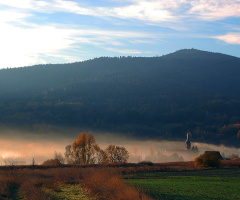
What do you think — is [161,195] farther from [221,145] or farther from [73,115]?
[221,145]

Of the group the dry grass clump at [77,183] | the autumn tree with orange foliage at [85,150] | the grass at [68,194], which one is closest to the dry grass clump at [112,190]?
the dry grass clump at [77,183]

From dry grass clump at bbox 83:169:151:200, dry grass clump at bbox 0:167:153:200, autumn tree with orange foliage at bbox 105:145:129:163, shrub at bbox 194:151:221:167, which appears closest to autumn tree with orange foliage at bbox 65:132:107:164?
autumn tree with orange foliage at bbox 105:145:129:163

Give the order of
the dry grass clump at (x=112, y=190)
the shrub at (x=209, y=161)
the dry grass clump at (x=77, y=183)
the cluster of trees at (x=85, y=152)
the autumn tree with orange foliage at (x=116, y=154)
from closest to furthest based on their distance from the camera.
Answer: the dry grass clump at (x=112, y=190) → the dry grass clump at (x=77, y=183) → the shrub at (x=209, y=161) → the cluster of trees at (x=85, y=152) → the autumn tree with orange foliage at (x=116, y=154)

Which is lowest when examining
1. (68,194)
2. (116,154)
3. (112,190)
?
(68,194)

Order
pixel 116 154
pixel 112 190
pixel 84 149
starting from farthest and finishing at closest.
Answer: pixel 116 154, pixel 84 149, pixel 112 190

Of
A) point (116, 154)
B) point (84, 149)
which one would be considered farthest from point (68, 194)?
point (116, 154)

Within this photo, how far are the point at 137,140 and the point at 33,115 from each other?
88017mm

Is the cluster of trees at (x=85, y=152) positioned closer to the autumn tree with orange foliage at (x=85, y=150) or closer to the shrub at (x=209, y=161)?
the autumn tree with orange foliage at (x=85, y=150)

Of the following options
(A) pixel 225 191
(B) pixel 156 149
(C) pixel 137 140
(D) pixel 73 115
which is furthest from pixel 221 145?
(A) pixel 225 191

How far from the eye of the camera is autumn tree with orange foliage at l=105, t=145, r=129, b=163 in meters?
106

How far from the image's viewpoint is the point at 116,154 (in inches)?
4188

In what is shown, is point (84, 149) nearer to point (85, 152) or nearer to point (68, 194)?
point (85, 152)

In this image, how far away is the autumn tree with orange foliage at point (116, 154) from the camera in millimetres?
105619

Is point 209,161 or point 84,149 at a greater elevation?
point 84,149
